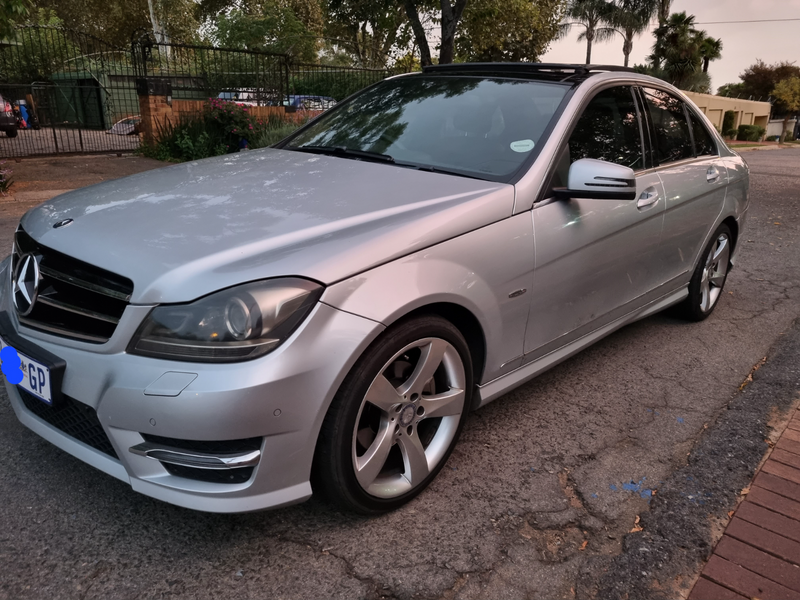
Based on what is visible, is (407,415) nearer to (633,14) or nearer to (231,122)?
(231,122)

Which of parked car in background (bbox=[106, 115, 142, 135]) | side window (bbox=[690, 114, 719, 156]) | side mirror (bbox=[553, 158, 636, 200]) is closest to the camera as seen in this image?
side mirror (bbox=[553, 158, 636, 200])

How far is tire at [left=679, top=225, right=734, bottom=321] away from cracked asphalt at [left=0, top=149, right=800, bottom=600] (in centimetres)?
106

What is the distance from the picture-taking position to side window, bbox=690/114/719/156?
433 centimetres

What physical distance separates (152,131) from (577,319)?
38.3ft

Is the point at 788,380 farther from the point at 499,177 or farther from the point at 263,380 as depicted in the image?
the point at 263,380

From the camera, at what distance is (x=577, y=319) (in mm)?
3188

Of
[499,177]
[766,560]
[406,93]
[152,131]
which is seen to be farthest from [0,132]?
[766,560]

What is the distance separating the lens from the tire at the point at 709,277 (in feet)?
14.8

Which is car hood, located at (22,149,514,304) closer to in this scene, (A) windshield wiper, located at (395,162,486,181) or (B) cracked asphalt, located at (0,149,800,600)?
(A) windshield wiper, located at (395,162,486,181)

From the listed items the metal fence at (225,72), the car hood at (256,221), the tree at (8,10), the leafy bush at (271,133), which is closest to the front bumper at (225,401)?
the car hood at (256,221)

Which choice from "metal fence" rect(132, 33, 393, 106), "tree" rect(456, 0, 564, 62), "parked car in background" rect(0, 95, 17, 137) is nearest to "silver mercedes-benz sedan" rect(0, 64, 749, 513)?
"metal fence" rect(132, 33, 393, 106)

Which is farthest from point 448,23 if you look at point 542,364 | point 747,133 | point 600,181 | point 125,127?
point 747,133

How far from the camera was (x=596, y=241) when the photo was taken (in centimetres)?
312

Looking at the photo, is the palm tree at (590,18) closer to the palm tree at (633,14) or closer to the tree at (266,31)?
the palm tree at (633,14)
